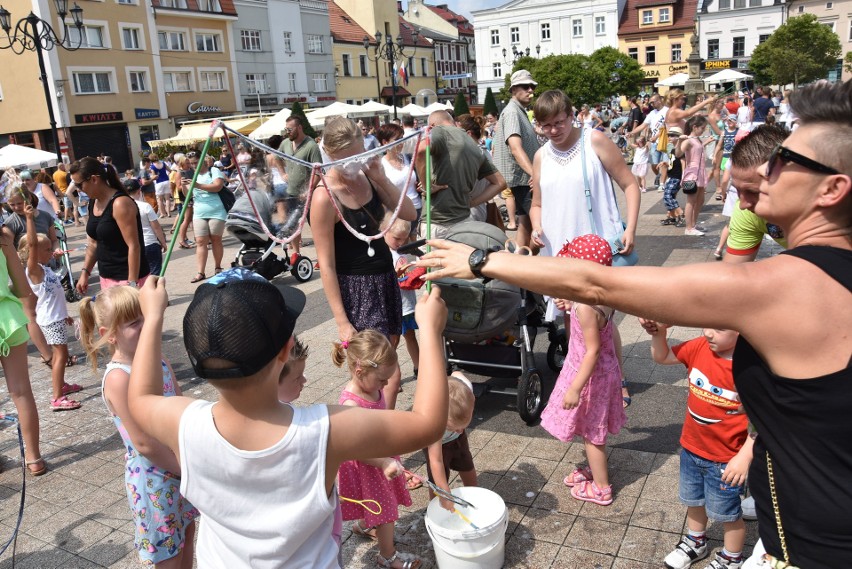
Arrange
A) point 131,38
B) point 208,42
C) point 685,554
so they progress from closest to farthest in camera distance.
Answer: point 685,554 → point 131,38 → point 208,42

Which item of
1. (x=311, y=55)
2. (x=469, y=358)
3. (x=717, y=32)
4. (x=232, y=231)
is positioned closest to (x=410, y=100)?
(x=311, y=55)

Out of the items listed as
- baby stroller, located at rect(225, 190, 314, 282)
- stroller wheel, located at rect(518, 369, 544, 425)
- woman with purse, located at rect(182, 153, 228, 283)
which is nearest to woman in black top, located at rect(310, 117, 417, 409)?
stroller wheel, located at rect(518, 369, 544, 425)

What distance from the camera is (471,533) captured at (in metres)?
2.85

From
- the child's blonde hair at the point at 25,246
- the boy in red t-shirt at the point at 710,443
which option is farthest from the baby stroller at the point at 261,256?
the boy in red t-shirt at the point at 710,443

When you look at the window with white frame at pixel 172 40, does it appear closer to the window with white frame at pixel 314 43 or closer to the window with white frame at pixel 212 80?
the window with white frame at pixel 212 80

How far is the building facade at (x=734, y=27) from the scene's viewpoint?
65.3 meters

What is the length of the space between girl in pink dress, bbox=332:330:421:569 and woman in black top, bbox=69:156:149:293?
2544 mm

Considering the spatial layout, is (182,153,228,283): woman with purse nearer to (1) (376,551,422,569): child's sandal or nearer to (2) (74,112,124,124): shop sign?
(1) (376,551,422,569): child's sandal

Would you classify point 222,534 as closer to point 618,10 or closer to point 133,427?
point 133,427

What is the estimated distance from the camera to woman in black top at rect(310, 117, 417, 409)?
3596mm

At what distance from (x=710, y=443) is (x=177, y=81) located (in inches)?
1608

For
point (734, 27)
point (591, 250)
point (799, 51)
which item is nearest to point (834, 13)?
point (734, 27)

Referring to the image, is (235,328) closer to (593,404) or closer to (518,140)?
(593,404)

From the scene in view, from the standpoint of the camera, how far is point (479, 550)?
2.90 meters
